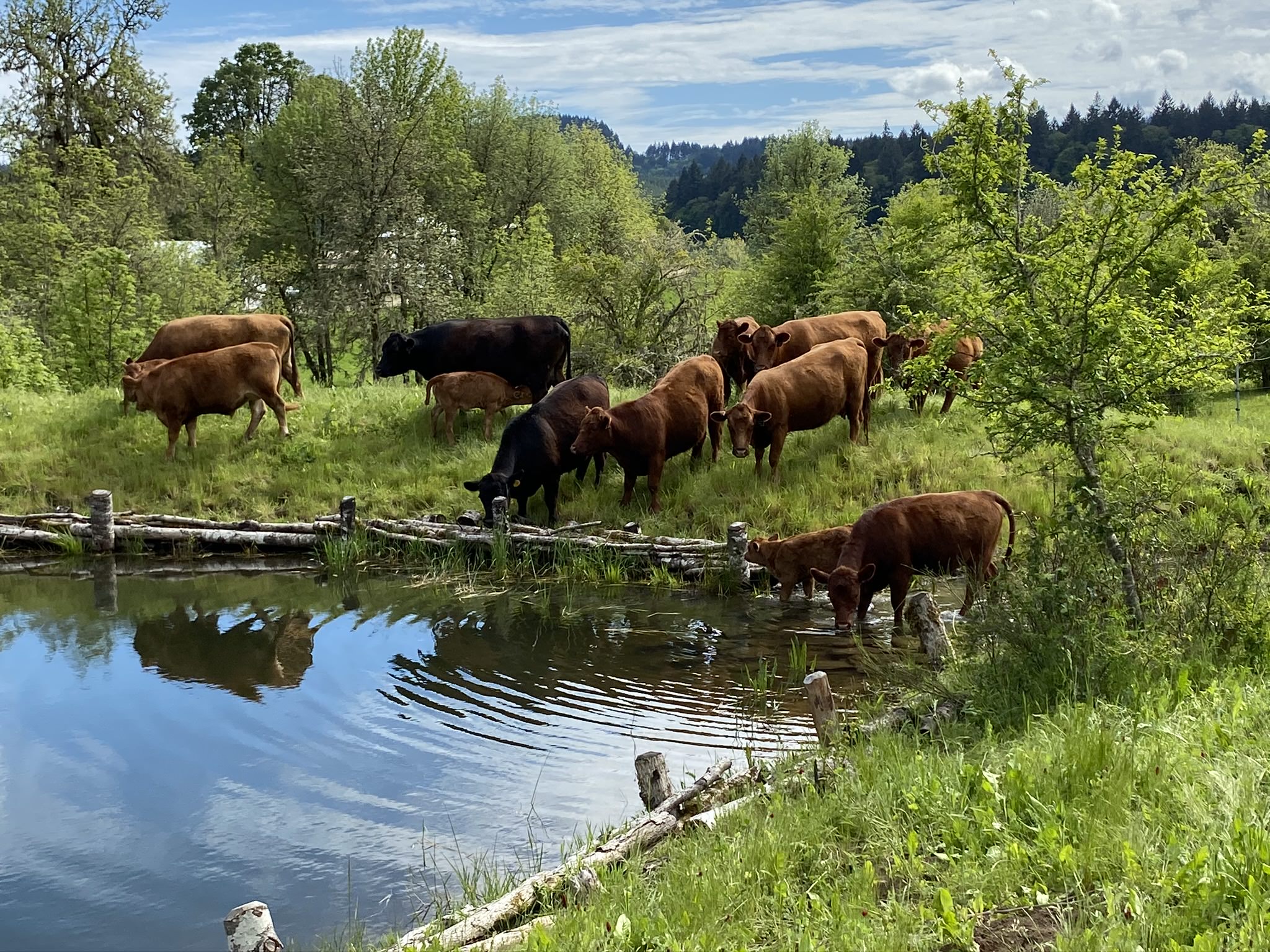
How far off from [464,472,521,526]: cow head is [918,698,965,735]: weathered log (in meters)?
8.50

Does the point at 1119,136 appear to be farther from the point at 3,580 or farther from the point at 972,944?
the point at 3,580

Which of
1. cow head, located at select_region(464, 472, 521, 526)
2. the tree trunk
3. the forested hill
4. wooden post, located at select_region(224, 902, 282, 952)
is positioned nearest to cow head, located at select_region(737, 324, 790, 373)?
cow head, located at select_region(464, 472, 521, 526)

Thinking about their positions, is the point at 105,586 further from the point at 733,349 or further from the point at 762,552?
the point at 733,349

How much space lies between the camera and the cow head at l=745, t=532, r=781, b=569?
12469mm

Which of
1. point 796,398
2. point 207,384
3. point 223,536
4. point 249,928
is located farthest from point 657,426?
point 249,928

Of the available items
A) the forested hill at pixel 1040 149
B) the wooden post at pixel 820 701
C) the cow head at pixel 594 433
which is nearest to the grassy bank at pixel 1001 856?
the wooden post at pixel 820 701

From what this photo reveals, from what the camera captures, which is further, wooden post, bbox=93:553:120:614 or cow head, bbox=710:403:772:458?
cow head, bbox=710:403:772:458

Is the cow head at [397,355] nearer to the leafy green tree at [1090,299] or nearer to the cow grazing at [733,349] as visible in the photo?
the cow grazing at [733,349]

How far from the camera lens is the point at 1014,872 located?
179 inches

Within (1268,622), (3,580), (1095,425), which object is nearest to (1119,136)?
(1095,425)

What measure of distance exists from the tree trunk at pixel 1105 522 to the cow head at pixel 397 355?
13190 millimetres

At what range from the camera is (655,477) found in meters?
15.4

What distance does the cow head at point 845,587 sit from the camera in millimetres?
10773

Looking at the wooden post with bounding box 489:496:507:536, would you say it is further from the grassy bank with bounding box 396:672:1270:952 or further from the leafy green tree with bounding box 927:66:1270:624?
the grassy bank with bounding box 396:672:1270:952
